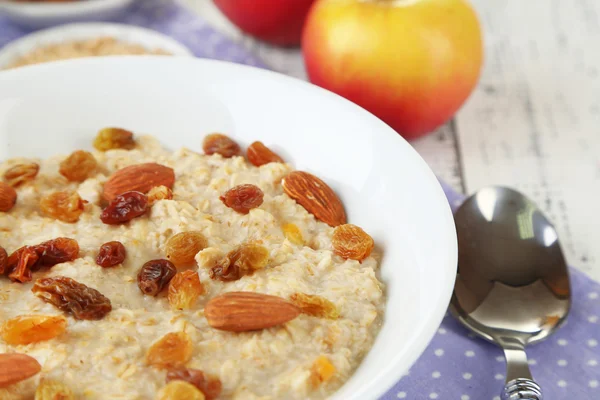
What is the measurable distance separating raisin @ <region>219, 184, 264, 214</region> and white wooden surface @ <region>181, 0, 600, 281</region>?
109cm

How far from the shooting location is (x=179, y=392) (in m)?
1.48

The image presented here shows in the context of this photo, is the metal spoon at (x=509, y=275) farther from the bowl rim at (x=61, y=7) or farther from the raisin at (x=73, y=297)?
the bowl rim at (x=61, y=7)

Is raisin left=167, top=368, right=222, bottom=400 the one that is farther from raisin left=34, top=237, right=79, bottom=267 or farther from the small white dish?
the small white dish

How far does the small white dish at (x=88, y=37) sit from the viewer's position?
3174mm

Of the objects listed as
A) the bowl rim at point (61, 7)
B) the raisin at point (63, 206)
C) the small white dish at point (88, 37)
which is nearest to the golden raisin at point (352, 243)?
the raisin at point (63, 206)

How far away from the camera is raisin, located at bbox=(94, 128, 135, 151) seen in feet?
7.38

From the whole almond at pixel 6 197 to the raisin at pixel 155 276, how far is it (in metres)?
0.46

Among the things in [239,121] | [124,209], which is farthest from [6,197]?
[239,121]

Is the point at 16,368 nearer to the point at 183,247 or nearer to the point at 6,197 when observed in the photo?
the point at 183,247

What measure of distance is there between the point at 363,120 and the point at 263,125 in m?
0.36

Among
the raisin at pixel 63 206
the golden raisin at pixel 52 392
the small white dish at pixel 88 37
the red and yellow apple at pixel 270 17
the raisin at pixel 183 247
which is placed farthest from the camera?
the red and yellow apple at pixel 270 17

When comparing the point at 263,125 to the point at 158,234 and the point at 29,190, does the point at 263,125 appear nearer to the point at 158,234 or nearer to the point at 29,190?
the point at 158,234

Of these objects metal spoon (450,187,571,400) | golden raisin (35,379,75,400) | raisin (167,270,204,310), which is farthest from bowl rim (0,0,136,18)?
golden raisin (35,379,75,400)

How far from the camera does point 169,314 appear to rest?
171 cm
